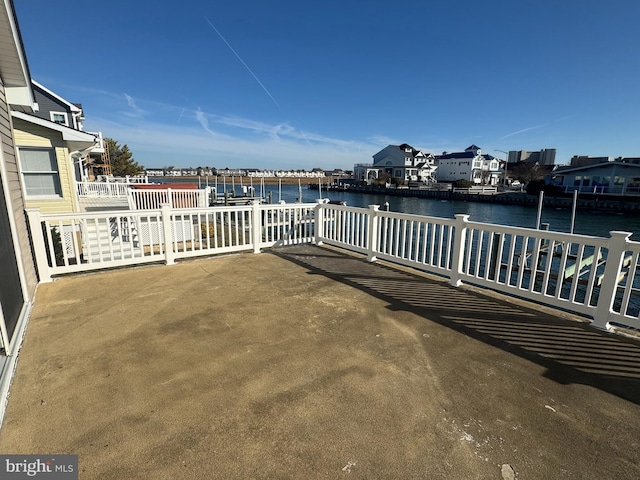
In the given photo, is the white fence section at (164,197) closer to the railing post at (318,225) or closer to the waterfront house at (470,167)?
the railing post at (318,225)

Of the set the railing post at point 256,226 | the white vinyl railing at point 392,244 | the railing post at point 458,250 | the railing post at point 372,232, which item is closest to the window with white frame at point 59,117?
the white vinyl railing at point 392,244

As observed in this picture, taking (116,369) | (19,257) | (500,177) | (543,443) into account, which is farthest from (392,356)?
(500,177)

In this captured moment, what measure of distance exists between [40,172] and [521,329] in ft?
30.3

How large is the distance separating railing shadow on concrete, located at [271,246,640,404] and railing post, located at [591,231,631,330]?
0.46 feet

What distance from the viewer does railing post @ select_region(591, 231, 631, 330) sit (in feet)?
8.65

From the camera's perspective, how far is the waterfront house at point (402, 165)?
55.6 metres

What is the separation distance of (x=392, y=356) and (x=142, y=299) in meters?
2.64

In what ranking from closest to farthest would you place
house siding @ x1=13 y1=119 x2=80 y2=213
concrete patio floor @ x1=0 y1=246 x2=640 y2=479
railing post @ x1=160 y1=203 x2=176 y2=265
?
concrete patio floor @ x1=0 y1=246 x2=640 y2=479, railing post @ x1=160 y1=203 x2=176 y2=265, house siding @ x1=13 y1=119 x2=80 y2=213

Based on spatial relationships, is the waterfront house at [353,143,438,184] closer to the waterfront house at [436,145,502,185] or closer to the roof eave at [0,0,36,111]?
the waterfront house at [436,145,502,185]

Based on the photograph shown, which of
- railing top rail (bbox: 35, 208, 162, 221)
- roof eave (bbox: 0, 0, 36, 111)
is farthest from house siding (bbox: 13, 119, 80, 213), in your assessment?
railing top rail (bbox: 35, 208, 162, 221)

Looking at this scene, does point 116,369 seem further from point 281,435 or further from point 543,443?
point 543,443

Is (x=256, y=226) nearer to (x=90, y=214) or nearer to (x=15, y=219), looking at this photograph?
(x=90, y=214)

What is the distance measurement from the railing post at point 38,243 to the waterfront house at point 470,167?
56.8 meters

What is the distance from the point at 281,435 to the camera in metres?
1.61
